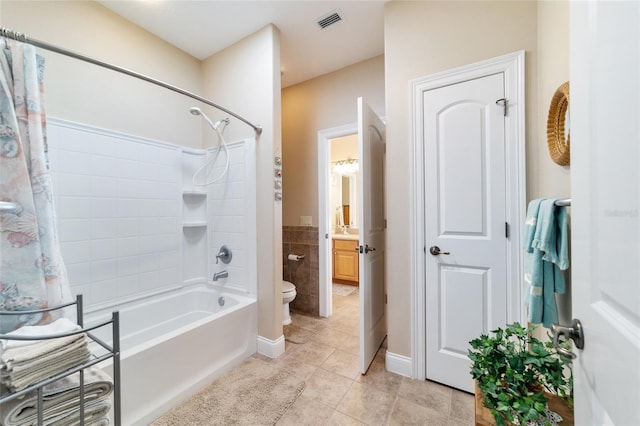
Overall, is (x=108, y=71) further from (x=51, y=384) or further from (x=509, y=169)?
(x=509, y=169)

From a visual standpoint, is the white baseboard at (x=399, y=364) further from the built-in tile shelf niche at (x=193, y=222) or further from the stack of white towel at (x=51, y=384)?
the built-in tile shelf niche at (x=193, y=222)

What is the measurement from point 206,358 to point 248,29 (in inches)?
104

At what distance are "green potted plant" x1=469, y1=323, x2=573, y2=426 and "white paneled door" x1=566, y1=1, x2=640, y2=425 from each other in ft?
1.00

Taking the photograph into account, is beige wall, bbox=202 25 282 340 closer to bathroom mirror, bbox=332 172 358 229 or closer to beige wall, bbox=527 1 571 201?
beige wall, bbox=527 1 571 201

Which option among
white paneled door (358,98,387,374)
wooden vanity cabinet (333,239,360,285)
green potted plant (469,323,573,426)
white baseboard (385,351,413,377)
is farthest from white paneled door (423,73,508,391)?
wooden vanity cabinet (333,239,360,285)

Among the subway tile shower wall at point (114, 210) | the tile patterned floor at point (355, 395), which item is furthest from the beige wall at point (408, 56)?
the subway tile shower wall at point (114, 210)

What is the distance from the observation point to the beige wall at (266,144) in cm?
209

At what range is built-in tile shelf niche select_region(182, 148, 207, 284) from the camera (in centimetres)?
246

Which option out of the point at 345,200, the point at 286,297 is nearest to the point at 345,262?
the point at 345,200


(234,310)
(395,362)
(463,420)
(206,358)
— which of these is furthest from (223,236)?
(463,420)

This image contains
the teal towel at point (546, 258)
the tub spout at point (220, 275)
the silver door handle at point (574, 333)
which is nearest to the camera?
the silver door handle at point (574, 333)

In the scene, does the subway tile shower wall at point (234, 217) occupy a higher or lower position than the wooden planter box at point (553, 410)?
higher

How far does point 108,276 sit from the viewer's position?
195 cm

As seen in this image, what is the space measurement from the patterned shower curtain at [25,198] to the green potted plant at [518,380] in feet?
6.02
